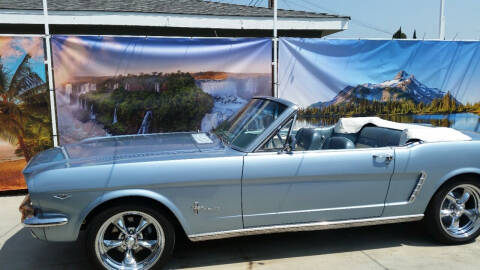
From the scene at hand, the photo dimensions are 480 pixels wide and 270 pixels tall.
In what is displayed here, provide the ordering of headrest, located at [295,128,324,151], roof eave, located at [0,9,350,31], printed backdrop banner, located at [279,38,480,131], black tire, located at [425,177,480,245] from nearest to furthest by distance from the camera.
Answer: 1. black tire, located at [425,177,480,245]
2. headrest, located at [295,128,324,151]
3. printed backdrop banner, located at [279,38,480,131]
4. roof eave, located at [0,9,350,31]

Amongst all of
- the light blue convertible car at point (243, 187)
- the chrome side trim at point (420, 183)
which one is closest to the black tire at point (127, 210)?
the light blue convertible car at point (243, 187)

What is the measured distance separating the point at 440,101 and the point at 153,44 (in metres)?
5.12

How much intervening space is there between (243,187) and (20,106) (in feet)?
13.3

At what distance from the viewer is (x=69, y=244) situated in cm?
413

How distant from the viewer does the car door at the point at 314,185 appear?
345 cm

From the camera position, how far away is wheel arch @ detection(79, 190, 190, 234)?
126 inches

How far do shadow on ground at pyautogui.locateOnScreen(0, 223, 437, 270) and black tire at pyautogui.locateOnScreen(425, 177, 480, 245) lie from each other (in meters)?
0.14

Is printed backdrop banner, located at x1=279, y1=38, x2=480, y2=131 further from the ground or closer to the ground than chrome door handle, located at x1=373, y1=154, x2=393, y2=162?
further from the ground

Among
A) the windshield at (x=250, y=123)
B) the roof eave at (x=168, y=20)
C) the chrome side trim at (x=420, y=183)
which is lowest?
the chrome side trim at (x=420, y=183)

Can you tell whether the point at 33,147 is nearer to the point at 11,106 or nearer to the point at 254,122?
the point at 11,106

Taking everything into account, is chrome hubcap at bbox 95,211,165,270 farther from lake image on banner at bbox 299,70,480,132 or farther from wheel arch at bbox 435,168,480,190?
lake image on banner at bbox 299,70,480,132

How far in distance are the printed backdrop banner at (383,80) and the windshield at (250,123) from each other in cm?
233

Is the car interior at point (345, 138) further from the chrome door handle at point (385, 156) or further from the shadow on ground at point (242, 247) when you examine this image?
the shadow on ground at point (242, 247)

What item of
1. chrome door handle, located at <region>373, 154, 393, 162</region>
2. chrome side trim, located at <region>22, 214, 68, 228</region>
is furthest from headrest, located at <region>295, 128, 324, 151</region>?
chrome side trim, located at <region>22, 214, 68, 228</region>
